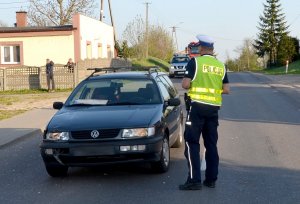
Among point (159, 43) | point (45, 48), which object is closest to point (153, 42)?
point (159, 43)

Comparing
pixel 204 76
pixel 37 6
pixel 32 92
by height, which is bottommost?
pixel 32 92

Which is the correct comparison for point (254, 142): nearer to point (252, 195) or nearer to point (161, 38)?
point (252, 195)

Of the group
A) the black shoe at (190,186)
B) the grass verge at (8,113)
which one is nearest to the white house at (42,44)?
the grass verge at (8,113)

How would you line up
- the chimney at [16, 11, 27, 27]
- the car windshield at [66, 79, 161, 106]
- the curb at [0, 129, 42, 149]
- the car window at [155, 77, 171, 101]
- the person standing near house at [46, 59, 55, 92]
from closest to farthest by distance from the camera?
1. the car windshield at [66, 79, 161, 106]
2. the car window at [155, 77, 171, 101]
3. the curb at [0, 129, 42, 149]
4. the person standing near house at [46, 59, 55, 92]
5. the chimney at [16, 11, 27, 27]

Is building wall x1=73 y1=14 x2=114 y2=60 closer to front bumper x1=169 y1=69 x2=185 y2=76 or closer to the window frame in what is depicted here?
the window frame

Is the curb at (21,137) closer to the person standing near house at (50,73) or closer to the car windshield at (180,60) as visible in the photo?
the person standing near house at (50,73)

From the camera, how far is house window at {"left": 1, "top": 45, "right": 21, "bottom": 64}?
35188 mm

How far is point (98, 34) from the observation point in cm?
4209

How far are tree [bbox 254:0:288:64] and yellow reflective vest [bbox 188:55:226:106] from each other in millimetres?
85009

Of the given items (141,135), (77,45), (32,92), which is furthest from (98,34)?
(141,135)

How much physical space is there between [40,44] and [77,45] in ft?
7.53

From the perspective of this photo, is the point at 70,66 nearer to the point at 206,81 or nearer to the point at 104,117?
the point at 104,117

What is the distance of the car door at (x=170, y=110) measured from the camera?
9.06m

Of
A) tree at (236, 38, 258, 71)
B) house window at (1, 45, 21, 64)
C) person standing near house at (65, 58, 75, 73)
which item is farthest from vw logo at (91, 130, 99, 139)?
tree at (236, 38, 258, 71)
